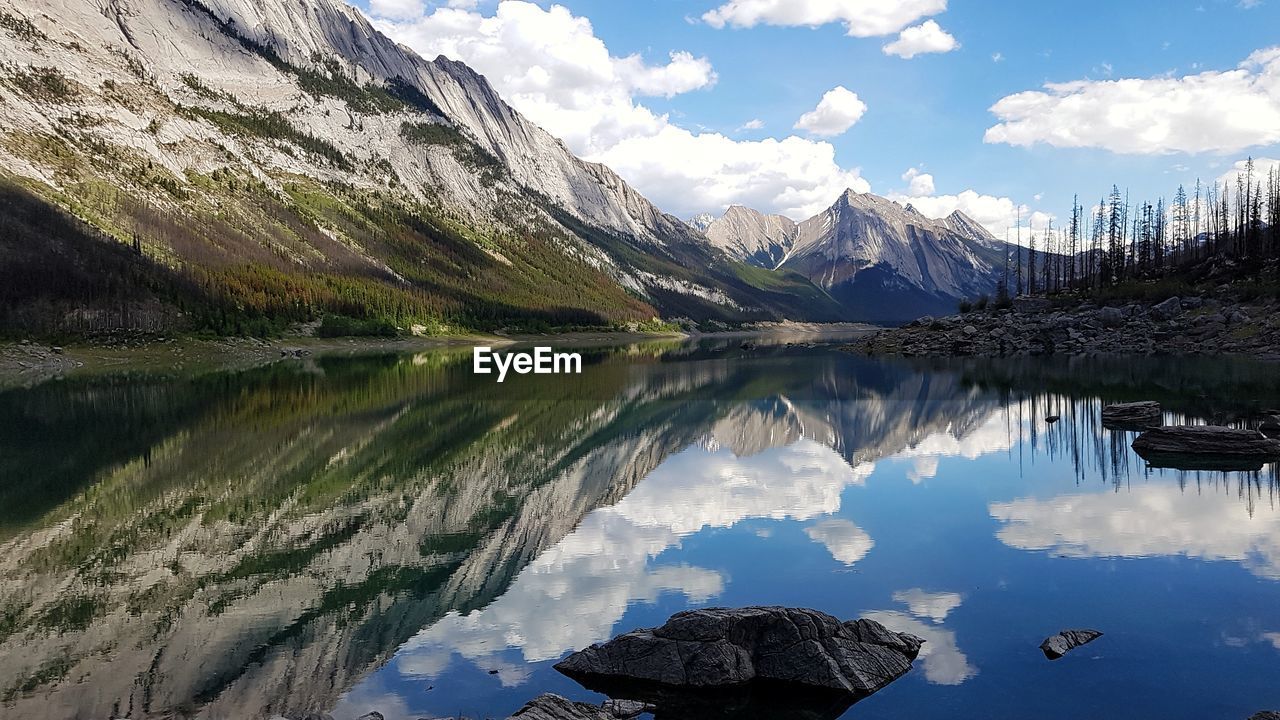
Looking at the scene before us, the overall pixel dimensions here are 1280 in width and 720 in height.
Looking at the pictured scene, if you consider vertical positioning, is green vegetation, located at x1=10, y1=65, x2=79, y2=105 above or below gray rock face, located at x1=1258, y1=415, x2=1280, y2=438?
above

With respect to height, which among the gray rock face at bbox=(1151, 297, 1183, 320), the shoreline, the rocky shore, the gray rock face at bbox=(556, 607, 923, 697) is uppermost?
the gray rock face at bbox=(1151, 297, 1183, 320)

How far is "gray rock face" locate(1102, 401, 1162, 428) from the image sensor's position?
3891cm

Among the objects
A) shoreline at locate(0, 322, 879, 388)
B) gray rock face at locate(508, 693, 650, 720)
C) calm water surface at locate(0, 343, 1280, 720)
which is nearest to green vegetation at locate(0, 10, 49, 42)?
shoreline at locate(0, 322, 879, 388)

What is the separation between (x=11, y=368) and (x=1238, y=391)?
358 feet

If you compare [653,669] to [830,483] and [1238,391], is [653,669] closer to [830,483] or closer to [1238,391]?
[830,483]

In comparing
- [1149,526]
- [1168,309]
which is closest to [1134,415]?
[1149,526]

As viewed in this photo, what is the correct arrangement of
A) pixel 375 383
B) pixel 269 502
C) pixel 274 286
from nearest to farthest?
pixel 269 502 < pixel 375 383 < pixel 274 286

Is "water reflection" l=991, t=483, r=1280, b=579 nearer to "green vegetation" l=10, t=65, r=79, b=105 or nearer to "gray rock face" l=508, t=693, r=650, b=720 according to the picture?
"gray rock face" l=508, t=693, r=650, b=720

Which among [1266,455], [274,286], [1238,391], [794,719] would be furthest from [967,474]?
[274,286]

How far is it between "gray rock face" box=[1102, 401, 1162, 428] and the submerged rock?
97.2 ft

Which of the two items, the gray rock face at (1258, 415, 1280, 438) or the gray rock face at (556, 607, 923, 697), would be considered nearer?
the gray rock face at (556, 607, 923, 697)

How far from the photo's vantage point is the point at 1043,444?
118 ft

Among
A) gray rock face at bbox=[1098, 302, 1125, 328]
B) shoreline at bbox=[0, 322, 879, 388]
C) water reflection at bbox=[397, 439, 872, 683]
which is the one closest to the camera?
water reflection at bbox=[397, 439, 872, 683]

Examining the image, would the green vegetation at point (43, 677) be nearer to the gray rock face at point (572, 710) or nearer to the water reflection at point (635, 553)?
the water reflection at point (635, 553)
